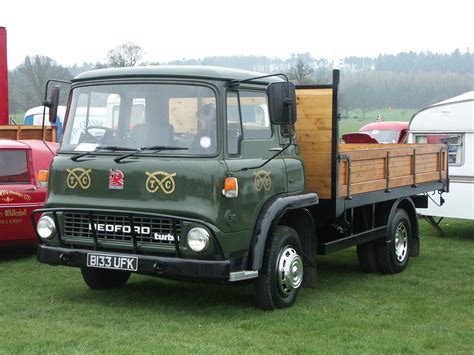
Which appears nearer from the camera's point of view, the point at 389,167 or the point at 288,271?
the point at 288,271

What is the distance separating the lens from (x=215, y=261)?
686 centimetres

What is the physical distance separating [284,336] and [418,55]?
6569cm

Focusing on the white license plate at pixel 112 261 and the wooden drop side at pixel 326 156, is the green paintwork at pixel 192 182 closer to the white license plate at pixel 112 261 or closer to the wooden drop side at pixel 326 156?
the white license plate at pixel 112 261

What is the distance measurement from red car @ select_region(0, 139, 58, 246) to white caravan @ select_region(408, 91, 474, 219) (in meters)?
6.56

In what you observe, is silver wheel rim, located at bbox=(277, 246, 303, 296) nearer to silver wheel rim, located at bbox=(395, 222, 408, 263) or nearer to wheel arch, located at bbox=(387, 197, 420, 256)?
silver wheel rim, located at bbox=(395, 222, 408, 263)

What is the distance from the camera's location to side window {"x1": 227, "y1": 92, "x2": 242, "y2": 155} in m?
7.10

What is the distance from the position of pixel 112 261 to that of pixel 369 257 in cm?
405

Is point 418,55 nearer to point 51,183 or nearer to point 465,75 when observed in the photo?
point 465,75

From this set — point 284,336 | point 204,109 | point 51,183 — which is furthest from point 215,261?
point 51,183

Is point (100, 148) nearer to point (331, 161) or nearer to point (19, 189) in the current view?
point (331, 161)

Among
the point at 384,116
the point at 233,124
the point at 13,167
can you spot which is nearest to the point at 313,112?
the point at 233,124

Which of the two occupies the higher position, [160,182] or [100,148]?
[100,148]

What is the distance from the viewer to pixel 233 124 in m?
7.19

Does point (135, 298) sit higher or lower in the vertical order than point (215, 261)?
lower
